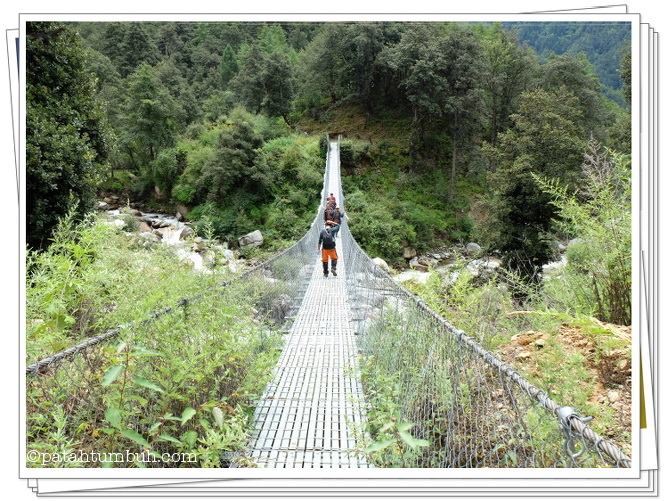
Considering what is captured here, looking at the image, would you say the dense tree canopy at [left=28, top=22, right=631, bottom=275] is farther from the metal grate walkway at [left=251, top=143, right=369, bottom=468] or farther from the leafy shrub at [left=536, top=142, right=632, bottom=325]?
the leafy shrub at [left=536, top=142, right=632, bottom=325]

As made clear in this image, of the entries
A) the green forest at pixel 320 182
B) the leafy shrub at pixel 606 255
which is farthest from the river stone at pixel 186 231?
the leafy shrub at pixel 606 255

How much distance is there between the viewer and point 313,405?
7.02ft

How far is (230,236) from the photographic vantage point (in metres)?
14.3

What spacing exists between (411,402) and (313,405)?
0.63 meters

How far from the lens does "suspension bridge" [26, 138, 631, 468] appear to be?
1.10m

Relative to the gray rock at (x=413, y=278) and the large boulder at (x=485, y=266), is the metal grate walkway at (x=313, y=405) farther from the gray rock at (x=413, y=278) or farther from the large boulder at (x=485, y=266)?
the large boulder at (x=485, y=266)

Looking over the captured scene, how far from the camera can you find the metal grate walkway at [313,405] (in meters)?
1.68

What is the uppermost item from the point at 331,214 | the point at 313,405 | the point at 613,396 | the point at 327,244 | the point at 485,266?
the point at 331,214

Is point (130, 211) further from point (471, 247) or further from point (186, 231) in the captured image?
point (471, 247)

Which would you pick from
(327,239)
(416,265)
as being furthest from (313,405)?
(416,265)

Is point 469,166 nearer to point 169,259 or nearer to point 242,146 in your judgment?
point 242,146

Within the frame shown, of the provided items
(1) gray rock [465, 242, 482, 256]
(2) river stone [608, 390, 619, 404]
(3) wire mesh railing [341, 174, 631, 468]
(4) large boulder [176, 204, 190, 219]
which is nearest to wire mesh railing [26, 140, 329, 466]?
(3) wire mesh railing [341, 174, 631, 468]
